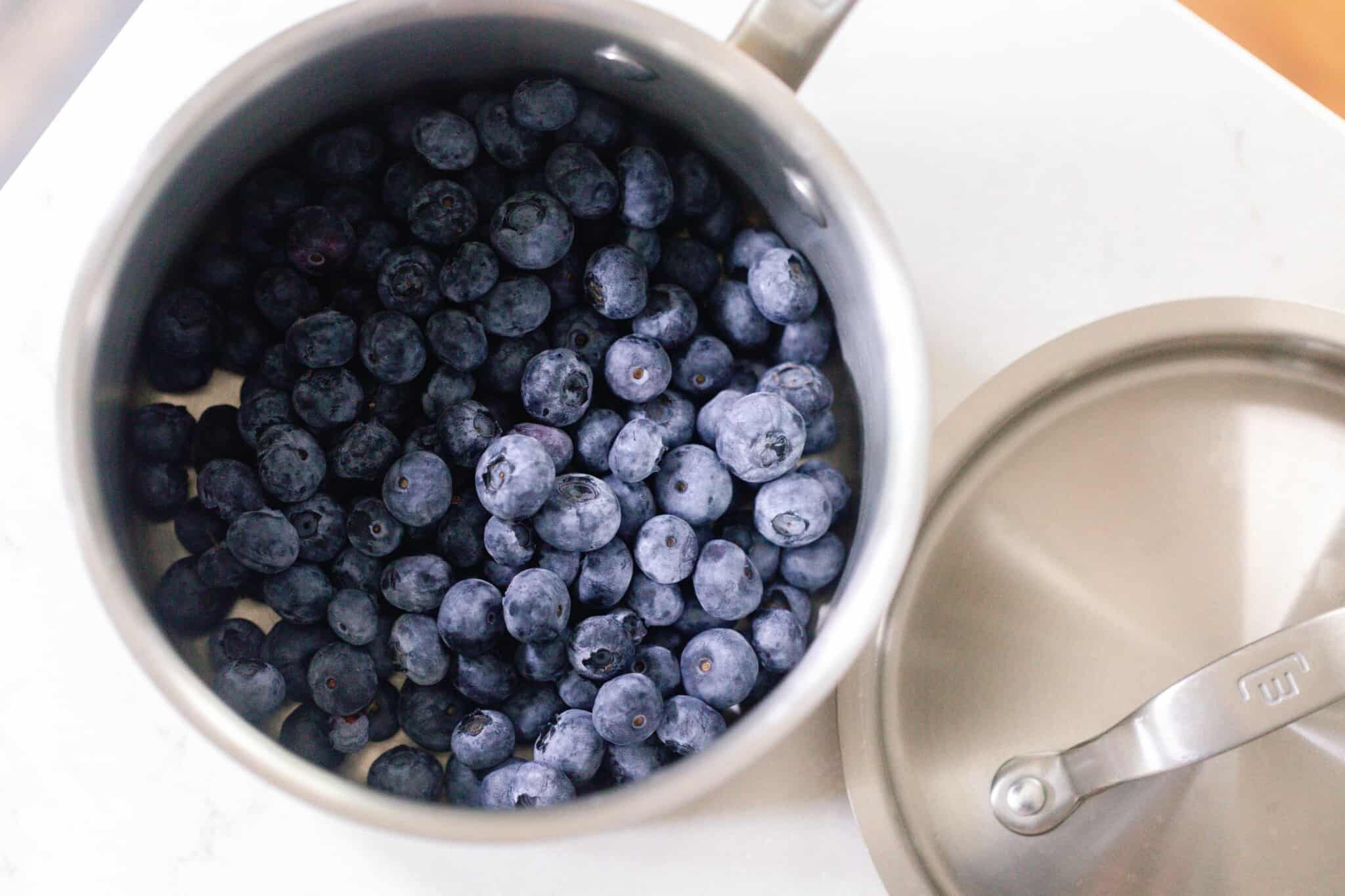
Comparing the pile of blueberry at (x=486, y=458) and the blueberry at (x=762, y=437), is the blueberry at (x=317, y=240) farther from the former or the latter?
the blueberry at (x=762, y=437)

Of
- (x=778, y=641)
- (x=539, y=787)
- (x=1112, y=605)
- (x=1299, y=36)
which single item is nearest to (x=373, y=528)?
(x=539, y=787)

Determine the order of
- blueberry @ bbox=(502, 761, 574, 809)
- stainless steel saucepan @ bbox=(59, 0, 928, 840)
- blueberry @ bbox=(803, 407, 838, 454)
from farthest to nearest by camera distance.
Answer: blueberry @ bbox=(803, 407, 838, 454) < blueberry @ bbox=(502, 761, 574, 809) < stainless steel saucepan @ bbox=(59, 0, 928, 840)

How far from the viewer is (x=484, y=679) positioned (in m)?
0.92

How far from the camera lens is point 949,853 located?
3.20 ft

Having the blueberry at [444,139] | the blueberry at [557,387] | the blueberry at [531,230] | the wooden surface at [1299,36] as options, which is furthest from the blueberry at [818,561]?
the wooden surface at [1299,36]

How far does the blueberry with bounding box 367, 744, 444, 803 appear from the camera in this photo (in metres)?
0.90

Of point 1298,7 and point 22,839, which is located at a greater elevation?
point 1298,7

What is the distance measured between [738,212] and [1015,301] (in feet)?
0.98

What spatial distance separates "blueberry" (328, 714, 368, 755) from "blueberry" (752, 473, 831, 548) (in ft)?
1.26

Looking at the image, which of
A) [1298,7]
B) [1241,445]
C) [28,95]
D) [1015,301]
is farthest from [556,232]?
[1298,7]

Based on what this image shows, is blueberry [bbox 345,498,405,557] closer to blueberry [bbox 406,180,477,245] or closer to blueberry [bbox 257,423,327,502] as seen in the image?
blueberry [bbox 257,423,327,502]

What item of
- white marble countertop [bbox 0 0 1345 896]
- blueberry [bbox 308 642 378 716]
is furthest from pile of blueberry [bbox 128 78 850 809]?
white marble countertop [bbox 0 0 1345 896]

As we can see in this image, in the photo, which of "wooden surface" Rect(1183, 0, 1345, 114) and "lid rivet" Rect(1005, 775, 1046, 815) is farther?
"wooden surface" Rect(1183, 0, 1345, 114)

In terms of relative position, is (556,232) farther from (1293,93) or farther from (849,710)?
(1293,93)
